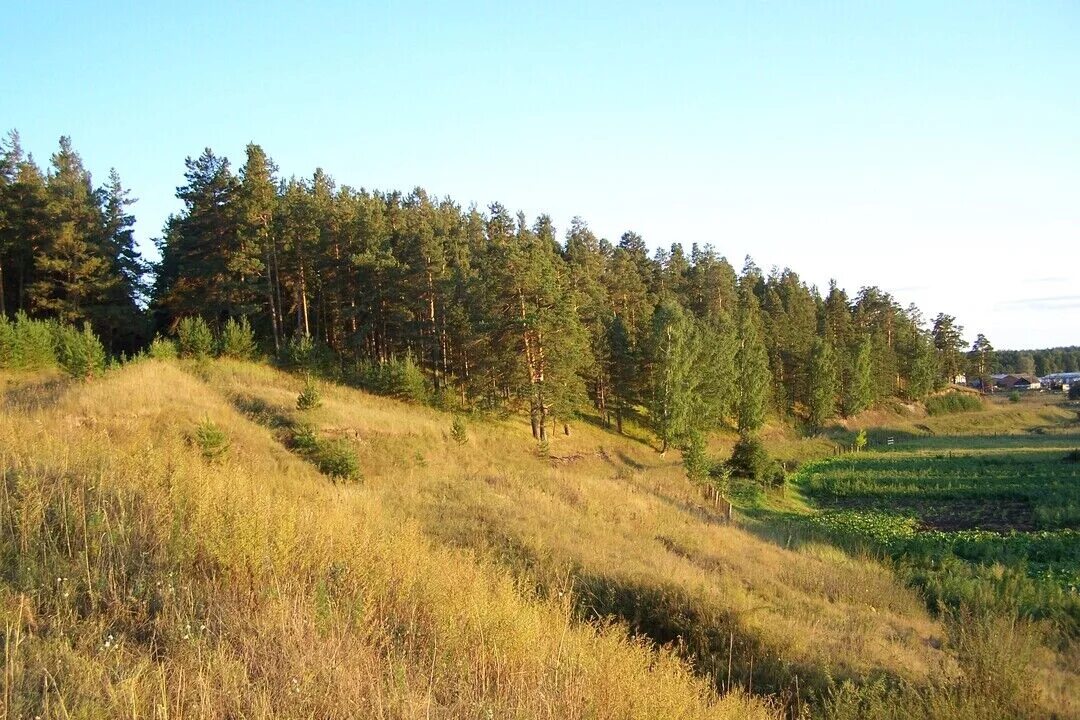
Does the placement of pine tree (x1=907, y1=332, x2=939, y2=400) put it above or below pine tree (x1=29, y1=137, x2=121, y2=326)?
below

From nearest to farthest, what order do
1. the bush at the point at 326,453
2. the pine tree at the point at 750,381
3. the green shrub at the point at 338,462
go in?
the green shrub at the point at 338,462, the bush at the point at 326,453, the pine tree at the point at 750,381

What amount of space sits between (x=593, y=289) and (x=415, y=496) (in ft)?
133

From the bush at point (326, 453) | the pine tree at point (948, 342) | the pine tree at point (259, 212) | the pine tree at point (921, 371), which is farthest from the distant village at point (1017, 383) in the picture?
the bush at point (326, 453)

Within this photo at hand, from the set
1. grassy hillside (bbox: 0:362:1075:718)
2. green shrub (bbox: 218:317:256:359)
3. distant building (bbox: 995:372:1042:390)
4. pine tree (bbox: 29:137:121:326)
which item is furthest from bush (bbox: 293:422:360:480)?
distant building (bbox: 995:372:1042:390)

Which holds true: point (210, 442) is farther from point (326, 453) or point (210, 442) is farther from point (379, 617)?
point (379, 617)

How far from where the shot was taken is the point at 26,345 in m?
29.0

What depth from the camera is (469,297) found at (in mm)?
43000

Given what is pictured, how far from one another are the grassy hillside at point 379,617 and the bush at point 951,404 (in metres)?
86.4

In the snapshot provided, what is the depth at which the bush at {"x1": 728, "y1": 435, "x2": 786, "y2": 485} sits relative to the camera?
113 ft

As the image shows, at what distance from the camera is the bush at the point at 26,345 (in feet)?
92.6

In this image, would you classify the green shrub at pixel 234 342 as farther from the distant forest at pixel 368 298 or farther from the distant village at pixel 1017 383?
the distant village at pixel 1017 383

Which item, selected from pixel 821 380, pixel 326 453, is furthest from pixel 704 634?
pixel 821 380

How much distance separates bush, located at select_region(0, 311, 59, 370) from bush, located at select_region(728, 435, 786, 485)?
33930 millimetres

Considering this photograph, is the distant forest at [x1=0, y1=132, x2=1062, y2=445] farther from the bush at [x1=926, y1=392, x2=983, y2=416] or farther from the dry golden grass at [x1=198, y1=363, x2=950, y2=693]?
the bush at [x1=926, y1=392, x2=983, y2=416]
